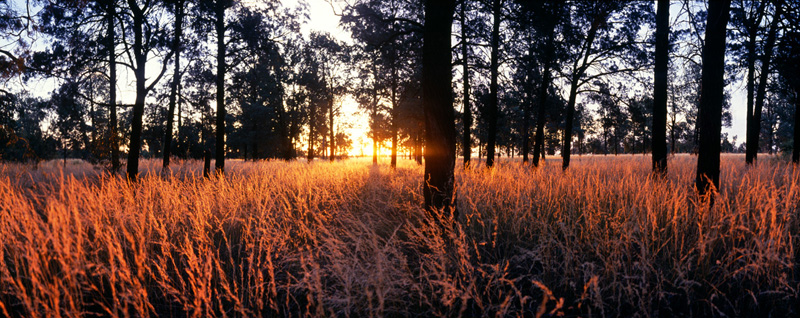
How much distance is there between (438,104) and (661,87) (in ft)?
22.0

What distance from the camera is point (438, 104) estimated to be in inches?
163

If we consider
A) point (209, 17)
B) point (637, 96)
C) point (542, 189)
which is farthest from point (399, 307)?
point (637, 96)

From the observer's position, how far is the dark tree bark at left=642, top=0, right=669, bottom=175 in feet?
→ 24.4

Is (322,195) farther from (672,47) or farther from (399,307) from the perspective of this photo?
(672,47)

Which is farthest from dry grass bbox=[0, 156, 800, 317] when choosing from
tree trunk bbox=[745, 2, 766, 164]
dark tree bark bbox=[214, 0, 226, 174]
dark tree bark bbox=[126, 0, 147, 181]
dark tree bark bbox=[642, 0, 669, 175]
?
tree trunk bbox=[745, 2, 766, 164]

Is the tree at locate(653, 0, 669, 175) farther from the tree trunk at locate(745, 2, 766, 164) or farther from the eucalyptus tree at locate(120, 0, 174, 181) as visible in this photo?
the eucalyptus tree at locate(120, 0, 174, 181)

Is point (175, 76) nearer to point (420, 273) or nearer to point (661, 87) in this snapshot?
point (420, 273)

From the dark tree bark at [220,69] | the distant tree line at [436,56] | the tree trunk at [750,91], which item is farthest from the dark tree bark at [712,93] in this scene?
the dark tree bark at [220,69]

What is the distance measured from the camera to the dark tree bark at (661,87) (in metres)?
7.44

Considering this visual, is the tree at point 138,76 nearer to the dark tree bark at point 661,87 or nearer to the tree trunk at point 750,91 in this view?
the dark tree bark at point 661,87

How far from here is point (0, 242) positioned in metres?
2.91

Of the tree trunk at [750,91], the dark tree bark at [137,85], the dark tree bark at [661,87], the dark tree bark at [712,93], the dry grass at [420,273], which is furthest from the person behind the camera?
the tree trunk at [750,91]

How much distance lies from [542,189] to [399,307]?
4.28 metres

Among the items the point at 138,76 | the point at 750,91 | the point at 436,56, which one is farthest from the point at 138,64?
the point at 750,91
